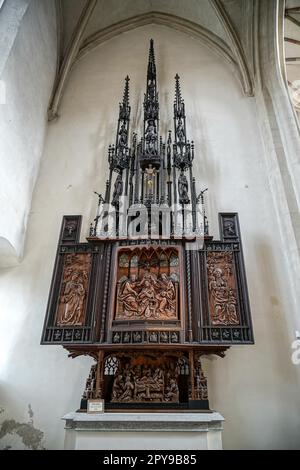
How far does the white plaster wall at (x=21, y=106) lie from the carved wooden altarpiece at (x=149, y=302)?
126cm

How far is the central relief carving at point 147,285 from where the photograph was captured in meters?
4.64

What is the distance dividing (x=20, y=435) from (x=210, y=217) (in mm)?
4833

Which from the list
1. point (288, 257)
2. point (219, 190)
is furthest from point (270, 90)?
point (288, 257)

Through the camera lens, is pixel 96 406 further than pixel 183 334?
No

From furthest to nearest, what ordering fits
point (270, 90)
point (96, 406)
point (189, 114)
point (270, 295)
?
point (189, 114), point (270, 90), point (270, 295), point (96, 406)

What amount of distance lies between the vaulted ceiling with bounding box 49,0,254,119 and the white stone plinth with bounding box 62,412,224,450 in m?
6.99

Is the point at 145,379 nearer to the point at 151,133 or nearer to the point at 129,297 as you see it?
the point at 129,297

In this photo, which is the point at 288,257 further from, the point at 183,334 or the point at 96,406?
the point at 96,406

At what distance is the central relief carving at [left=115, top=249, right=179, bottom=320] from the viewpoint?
4641 mm

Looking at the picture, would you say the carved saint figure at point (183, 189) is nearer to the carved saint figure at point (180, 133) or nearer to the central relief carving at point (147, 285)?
the carved saint figure at point (180, 133)

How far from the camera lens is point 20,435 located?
4.66 meters

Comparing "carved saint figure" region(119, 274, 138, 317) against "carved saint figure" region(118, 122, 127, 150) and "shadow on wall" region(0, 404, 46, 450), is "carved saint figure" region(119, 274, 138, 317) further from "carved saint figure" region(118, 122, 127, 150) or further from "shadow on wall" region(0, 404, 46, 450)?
"carved saint figure" region(118, 122, 127, 150)

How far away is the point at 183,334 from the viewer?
14.4ft
